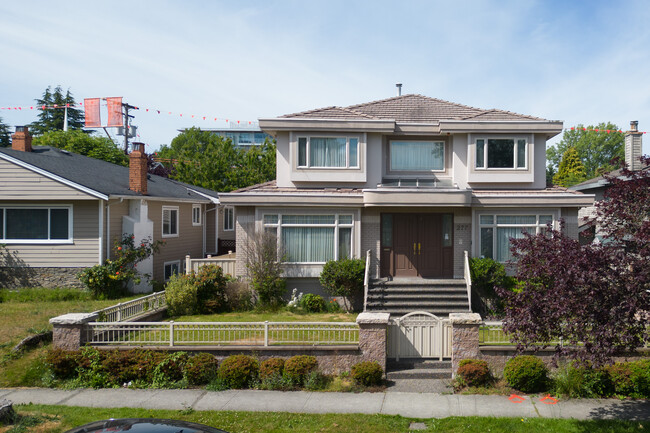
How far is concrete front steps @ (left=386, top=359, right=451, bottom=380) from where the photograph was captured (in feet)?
33.6

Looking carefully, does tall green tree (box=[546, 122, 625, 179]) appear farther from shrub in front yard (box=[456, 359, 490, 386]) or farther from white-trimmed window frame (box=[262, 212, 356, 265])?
shrub in front yard (box=[456, 359, 490, 386])

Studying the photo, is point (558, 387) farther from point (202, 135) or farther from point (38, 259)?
point (202, 135)

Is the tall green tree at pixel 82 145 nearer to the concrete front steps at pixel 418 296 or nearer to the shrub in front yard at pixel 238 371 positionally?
the concrete front steps at pixel 418 296

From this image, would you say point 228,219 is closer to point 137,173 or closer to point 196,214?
point 196,214

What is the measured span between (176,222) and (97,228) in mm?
5098

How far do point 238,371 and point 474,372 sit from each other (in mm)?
4770

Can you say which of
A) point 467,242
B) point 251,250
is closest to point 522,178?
point 467,242

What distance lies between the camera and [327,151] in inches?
668

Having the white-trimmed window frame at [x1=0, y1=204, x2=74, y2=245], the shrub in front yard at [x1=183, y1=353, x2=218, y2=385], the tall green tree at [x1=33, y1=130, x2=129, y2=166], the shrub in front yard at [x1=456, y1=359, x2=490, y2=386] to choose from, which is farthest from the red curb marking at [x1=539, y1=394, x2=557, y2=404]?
the tall green tree at [x1=33, y1=130, x2=129, y2=166]

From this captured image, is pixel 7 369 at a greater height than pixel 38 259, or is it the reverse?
pixel 38 259

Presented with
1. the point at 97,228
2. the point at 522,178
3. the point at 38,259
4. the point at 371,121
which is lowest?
the point at 38,259

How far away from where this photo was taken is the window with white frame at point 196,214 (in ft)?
79.1

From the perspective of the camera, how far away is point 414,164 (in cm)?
1775

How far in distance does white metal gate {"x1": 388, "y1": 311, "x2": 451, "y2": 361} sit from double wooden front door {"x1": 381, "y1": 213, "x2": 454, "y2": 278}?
5.78 metres
